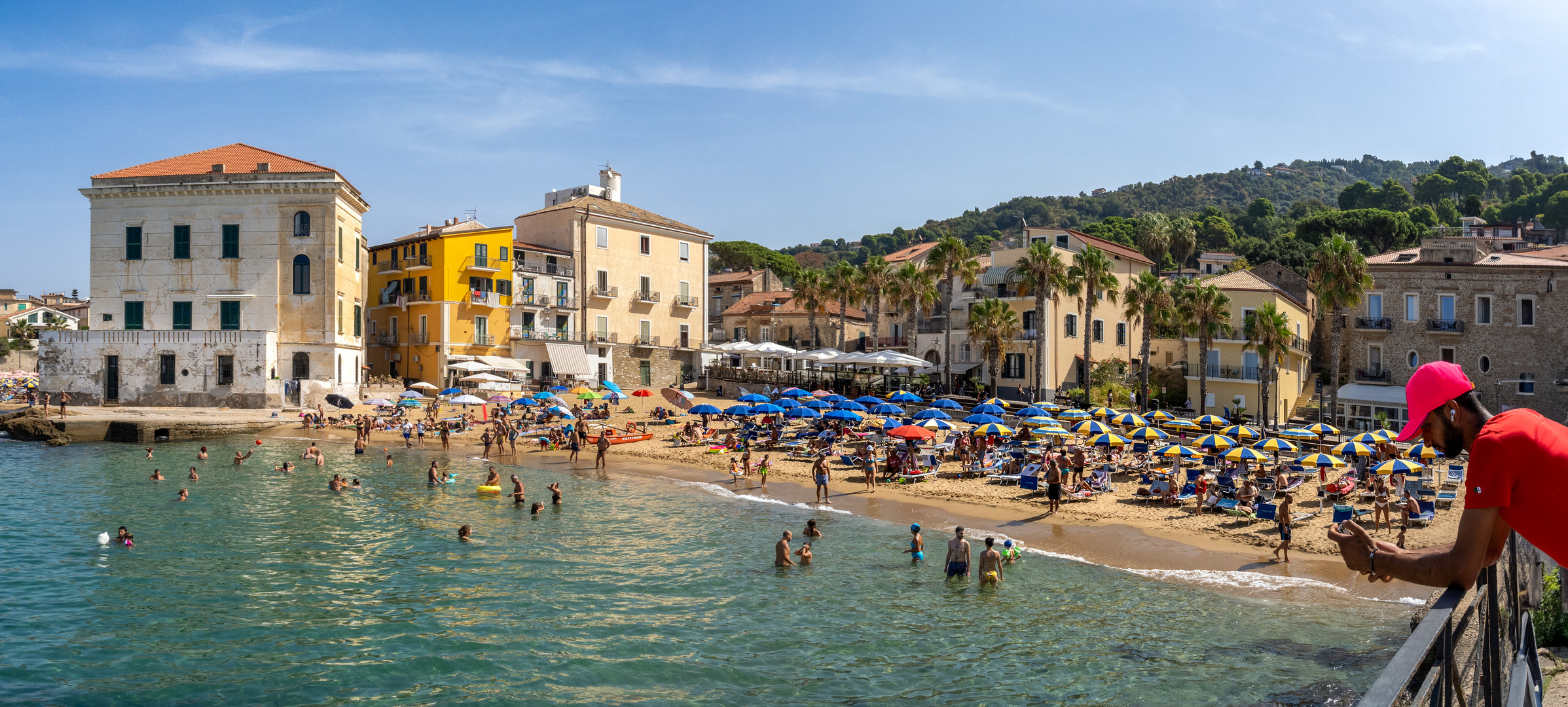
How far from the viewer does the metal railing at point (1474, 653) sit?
94.5 inches

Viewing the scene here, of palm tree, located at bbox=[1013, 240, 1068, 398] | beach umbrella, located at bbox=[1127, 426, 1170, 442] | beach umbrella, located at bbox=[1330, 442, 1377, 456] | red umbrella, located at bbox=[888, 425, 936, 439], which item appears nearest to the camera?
beach umbrella, located at bbox=[1330, 442, 1377, 456]

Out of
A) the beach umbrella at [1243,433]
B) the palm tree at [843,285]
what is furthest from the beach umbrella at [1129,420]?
the palm tree at [843,285]

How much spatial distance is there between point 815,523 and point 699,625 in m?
7.02

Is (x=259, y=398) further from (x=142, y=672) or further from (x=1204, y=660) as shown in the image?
(x=1204, y=660)

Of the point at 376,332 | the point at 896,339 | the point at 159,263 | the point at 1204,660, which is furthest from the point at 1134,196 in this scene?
the point at 1204,660

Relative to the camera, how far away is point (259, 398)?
44906 millimetres

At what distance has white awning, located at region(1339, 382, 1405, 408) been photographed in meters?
41.2

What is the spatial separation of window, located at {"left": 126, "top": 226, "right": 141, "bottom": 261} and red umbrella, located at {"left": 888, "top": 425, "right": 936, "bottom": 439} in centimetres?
4138

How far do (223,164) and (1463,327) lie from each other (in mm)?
61933

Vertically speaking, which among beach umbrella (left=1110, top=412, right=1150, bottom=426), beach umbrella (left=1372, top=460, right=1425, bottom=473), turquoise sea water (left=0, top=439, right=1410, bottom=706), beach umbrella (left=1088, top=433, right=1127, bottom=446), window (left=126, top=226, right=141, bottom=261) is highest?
window (left=126, top=226, right=141, bottom=261)

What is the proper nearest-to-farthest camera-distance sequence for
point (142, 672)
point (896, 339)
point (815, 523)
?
point (142, 672) < point (815, 523) < point (896, 339)

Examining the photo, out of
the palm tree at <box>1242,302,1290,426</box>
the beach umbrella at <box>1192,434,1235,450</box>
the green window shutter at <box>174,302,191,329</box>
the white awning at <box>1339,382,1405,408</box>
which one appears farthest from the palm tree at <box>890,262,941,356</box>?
the green window shutter at <box>174,302,191,329</box>

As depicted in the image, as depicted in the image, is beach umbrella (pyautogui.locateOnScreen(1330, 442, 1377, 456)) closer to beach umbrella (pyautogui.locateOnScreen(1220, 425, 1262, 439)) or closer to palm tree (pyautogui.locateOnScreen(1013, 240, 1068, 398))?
beach umbrella (pyautogui.locateOnScreen(1220, 425, 1262, 439))

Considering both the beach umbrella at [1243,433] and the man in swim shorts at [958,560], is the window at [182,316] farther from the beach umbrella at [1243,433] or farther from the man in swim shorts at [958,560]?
the beach umbrella at [1243,433]
